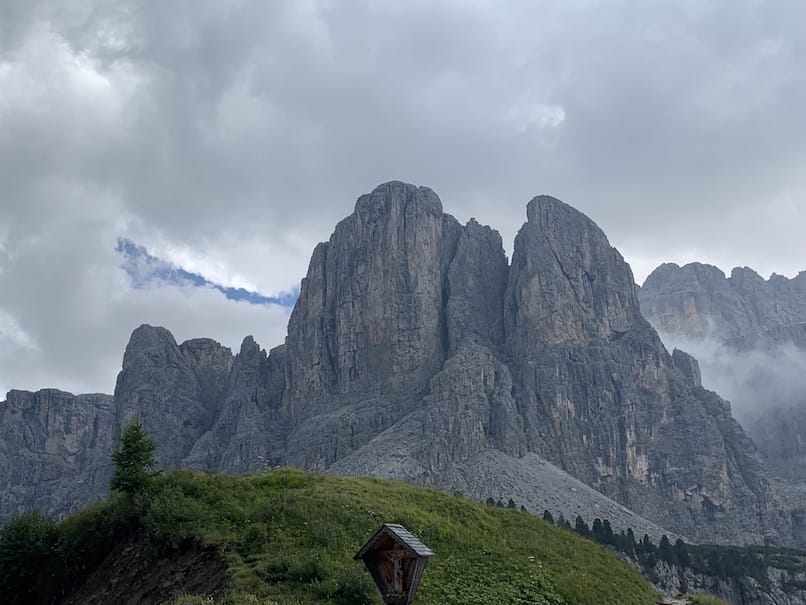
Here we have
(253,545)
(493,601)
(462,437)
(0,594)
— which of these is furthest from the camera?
(462,437)

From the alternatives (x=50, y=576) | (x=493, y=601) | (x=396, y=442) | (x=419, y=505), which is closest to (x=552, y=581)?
(x=493, y=601)

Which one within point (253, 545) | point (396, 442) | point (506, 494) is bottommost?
point (253, 545)

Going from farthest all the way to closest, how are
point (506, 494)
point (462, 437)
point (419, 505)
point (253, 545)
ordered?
point (462, 437)
point (506, 494)
point (419, 505)
point (253, 545)

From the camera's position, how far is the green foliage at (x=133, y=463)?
36.4m

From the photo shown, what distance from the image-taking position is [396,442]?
636ft

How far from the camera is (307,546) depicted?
98.7 feet

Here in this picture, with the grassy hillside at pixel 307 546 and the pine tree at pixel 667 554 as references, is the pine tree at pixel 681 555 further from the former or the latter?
the grassy hillside at pixel 307 546

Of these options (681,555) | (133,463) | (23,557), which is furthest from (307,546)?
(681,555)

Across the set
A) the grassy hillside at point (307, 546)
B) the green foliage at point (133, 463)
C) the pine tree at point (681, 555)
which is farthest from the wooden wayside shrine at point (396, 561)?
the pine tree at point (681, 555)

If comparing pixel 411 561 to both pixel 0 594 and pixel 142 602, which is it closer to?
pixel 142 602

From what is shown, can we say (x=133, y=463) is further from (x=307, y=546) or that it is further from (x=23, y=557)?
(x=307, y=546)

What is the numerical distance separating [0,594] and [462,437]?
158661mm

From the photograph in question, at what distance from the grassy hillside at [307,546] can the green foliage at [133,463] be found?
852mm

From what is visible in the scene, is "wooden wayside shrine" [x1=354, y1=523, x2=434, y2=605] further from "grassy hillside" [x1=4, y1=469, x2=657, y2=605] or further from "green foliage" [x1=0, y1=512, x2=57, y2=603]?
"green foliage" [x1=0, y1=512, x2=57, y2=603]
